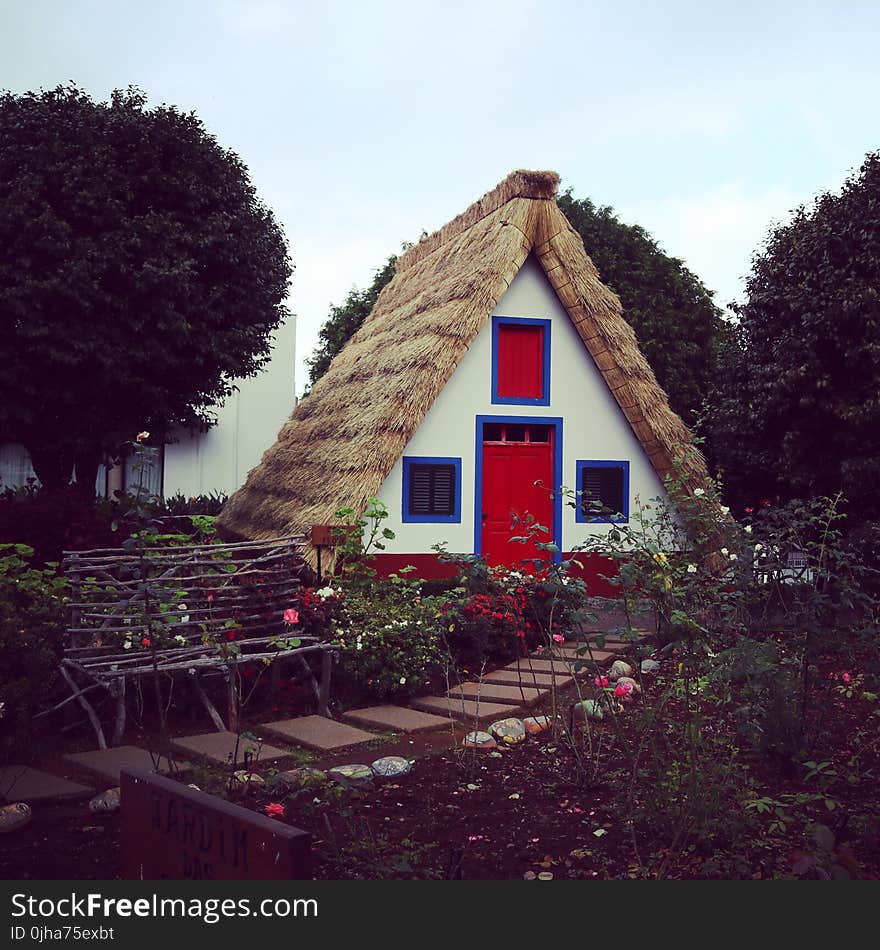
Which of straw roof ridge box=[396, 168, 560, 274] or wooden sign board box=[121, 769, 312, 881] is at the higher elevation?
straw roof ridge box=[396, 168, 560, 274]

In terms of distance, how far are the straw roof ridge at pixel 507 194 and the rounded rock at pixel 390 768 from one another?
30.1 feet

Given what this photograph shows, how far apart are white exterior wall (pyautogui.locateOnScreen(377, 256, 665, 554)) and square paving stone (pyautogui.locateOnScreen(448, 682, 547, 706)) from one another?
4.10 meters

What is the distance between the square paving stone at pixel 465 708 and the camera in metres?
6.62

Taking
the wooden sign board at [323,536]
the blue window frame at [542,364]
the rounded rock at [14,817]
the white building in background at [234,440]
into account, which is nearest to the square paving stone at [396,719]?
the rounded rock at [14,817]

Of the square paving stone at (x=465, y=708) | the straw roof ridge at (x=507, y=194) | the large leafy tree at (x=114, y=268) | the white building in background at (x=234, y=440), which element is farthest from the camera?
the white building in background at (x=234, y=440)

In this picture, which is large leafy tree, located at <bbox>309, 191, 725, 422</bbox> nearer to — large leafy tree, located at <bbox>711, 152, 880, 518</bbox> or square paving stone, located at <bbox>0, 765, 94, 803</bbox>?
large leafy tree, located at <bbox>711, 152, 880, 518</bbox>

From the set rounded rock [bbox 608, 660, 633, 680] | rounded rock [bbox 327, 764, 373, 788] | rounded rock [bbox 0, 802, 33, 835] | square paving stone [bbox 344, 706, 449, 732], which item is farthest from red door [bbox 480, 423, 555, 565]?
rounded rock [bbox 0, 802, 33, 835]

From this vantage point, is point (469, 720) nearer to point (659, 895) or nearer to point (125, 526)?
point (659, 895)

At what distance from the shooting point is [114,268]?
1432 cm

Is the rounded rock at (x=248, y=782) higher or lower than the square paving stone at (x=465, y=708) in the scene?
higher

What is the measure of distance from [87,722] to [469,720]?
2.60 meters

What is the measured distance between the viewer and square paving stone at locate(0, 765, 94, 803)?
484 cm

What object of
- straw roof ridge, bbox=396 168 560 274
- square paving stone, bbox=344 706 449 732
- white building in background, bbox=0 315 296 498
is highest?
straw roof ridge, bbox=396 168 560 274

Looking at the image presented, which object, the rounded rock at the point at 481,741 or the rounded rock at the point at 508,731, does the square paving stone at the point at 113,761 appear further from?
the rounded rock at the point at 508,731
